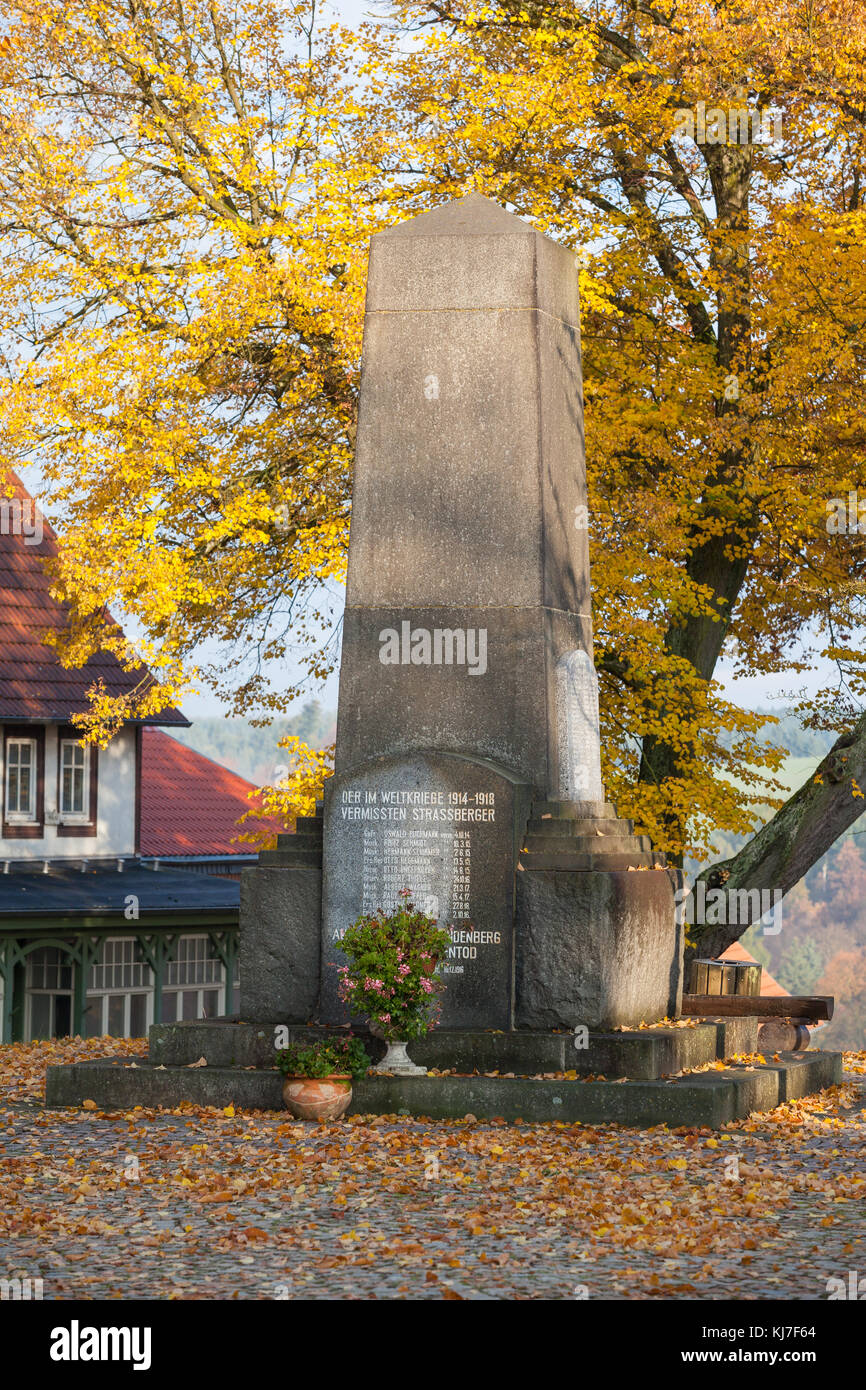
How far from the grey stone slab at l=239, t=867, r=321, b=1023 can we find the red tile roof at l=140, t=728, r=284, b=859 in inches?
751

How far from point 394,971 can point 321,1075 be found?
2.67 ft

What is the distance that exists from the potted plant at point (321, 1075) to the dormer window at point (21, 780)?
17.1 meters

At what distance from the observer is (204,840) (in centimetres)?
3391

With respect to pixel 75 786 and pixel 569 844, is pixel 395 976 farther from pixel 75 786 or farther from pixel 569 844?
pixel 75 786

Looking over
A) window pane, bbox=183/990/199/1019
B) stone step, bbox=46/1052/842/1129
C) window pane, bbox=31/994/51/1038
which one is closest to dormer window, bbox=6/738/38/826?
window pane, bbox=31/994/51/1038

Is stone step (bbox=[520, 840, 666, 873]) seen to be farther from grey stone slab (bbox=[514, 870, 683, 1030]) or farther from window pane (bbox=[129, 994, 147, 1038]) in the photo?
window pane (bbox=[129, 994, 147, 1038])

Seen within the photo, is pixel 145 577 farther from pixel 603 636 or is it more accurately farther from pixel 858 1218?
pixel 858 1218

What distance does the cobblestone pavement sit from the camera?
6855mm

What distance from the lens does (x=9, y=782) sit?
1078 inches

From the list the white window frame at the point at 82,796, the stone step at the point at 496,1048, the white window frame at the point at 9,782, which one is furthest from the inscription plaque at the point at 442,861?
the white window frame at the point at 82,796

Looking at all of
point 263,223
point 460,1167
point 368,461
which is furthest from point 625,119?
point 460,1167

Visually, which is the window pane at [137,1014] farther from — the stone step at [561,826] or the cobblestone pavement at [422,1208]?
the stone step at [561,826]

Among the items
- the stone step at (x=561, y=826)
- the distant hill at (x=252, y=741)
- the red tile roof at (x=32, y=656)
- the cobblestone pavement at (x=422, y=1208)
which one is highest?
the distant hill at (x=252, y=741)

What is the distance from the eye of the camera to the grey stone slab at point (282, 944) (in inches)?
496
